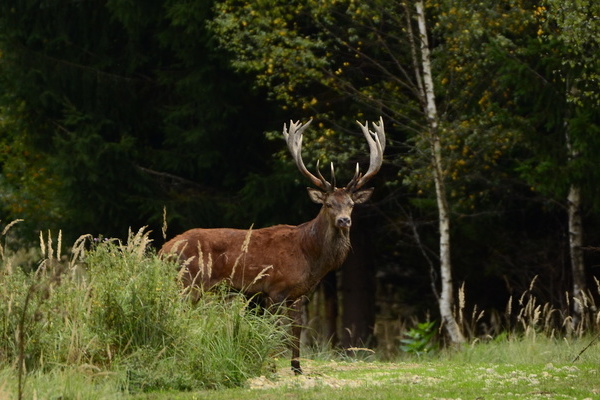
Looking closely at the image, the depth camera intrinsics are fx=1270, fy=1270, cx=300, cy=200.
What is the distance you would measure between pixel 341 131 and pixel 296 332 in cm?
739

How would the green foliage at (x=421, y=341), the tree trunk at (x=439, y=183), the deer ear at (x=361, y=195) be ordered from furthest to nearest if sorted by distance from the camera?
the tree trunk at (x=439, y=183), the green foliage at (x=421, y=341), the deer ear at (x=361, y=195)

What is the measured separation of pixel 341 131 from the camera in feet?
63.4

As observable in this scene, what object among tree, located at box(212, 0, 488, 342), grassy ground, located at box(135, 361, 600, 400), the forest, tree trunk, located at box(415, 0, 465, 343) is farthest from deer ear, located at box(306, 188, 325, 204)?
tree trunk, located at box(415, 0, 465, 343)

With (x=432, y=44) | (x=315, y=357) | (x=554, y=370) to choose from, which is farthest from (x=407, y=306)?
(x=554, y=370)

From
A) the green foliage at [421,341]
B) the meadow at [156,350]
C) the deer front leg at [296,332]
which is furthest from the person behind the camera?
the green foliage at [421,341]

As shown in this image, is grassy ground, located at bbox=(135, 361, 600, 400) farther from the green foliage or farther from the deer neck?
the green foliage

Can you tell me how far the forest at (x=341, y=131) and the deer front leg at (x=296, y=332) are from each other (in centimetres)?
441

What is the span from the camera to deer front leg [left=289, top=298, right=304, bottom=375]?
12031 millimetres

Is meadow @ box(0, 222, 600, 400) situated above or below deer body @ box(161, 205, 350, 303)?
below

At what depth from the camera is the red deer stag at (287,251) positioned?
Answer: 1270cm

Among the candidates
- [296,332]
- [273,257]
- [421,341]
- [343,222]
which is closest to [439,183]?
[421,341]

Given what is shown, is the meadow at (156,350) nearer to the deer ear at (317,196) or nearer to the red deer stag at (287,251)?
the red deer stag at (287,251)

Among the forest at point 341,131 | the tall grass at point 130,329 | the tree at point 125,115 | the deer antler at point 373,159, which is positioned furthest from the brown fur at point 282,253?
the tree at point 125,115

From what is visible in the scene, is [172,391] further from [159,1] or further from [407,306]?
[407,306]
